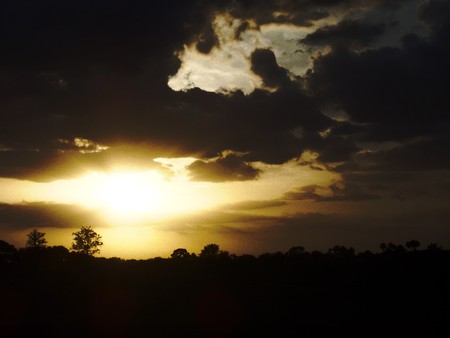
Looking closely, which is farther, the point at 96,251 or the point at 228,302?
the point at 96,251

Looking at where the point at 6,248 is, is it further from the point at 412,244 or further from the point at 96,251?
the point at 412,244

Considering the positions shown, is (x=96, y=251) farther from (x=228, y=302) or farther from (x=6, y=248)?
(x=228, y=302)

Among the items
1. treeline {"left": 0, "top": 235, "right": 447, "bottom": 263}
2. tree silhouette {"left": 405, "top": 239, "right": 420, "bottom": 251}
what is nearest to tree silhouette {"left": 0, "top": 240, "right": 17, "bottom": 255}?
treeline {"left": 0, "top": 235, "right": 447, "bottom": 263}

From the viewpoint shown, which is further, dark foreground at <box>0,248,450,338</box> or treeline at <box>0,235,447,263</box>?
treeline at <box>0,235,447,263</box>

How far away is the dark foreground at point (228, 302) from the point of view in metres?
47.6

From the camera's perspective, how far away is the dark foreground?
4759cm

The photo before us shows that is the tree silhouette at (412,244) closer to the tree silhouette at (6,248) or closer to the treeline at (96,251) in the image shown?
the treeline at (96,251)

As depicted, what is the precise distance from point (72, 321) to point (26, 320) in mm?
4528

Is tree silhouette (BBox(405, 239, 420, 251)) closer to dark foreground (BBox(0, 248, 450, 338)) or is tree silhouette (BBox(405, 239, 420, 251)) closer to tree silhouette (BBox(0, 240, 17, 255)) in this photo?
dark foreground (BBox(0, 248, 450, 338))

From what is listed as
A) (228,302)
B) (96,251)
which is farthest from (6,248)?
(228,302)

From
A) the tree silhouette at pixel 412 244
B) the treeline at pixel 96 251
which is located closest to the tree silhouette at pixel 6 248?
the treeline at pixel 96 251

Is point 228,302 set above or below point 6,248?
below

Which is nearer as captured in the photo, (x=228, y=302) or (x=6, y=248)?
(x=228, y=302)

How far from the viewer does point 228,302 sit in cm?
6066
